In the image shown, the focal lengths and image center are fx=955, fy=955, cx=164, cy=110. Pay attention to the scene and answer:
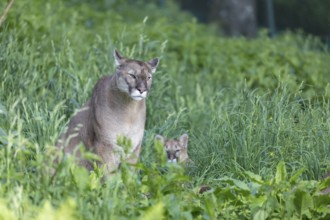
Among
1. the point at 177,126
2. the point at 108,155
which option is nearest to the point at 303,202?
the point at 108,155

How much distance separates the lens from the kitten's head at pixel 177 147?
8.66 m

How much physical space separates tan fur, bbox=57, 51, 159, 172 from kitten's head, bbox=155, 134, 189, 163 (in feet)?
1.89

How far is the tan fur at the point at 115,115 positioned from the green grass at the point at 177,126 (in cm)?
22

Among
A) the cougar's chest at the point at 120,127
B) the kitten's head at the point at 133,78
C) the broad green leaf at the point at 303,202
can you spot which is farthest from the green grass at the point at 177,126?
the kitten's head at the point at 133,78

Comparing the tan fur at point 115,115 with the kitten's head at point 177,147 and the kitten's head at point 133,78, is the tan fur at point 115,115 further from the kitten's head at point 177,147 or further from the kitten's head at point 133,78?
the kitten's head at point 177,147

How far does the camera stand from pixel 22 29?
35.4 feet

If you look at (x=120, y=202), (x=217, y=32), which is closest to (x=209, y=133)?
(x=120, y=202)

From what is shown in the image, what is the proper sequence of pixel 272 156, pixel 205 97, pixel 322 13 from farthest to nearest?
pixel 322 13, pixel 205 97, pixel 272 156

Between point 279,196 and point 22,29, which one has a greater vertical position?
point 22,29

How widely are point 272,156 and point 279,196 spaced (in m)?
1.59

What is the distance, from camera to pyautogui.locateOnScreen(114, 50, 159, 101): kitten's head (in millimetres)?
7992

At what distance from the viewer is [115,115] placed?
816 centimetres

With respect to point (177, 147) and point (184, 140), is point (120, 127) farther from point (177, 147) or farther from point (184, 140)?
point (184, 140)

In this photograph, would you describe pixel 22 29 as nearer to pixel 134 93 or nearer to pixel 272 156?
pixel 134 93
